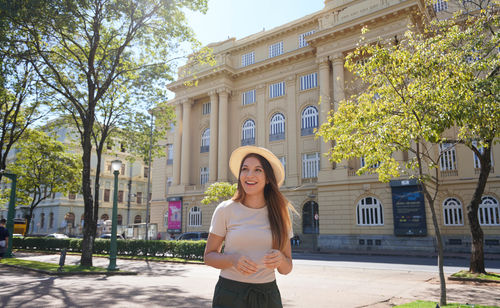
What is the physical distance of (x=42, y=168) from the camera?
30891 mm

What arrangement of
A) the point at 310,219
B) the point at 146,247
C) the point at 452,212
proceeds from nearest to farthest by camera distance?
the point at 146,247 < the point at 452,212 < the point at 310,219

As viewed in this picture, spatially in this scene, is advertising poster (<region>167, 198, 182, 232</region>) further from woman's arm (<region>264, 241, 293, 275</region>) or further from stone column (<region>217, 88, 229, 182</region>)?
woman's arm (<region>264, 241, 293, 275</region>)

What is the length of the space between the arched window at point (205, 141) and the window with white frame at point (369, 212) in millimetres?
18901

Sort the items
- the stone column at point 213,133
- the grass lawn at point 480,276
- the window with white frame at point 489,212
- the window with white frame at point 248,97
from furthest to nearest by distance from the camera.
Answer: the stone column at point 213,133
the window with white frame at point 248,97
the window with white frame at point 489,212
the grass lawn at point 480,276

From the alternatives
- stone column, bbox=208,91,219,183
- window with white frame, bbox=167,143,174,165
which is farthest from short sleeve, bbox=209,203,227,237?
window with white frame, bbox=167,143,174,165

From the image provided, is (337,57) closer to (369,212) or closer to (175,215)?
Result: (369,212)

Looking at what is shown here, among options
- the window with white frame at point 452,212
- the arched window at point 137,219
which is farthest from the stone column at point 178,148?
the arched window at point 137,219

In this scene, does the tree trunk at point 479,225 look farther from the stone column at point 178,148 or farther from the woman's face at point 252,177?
the stone column at point 178,148

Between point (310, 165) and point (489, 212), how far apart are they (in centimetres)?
1378

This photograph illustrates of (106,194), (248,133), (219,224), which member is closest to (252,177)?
(219,224)

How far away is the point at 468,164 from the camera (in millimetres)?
26859

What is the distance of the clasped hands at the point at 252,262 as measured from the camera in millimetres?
2441

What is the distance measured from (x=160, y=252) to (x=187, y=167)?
19464 mm

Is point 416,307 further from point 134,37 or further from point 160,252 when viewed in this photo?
point 160,252
